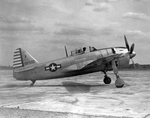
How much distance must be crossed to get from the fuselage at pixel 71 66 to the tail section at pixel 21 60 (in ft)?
1.65

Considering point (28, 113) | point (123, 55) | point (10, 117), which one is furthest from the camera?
point (123, 55)

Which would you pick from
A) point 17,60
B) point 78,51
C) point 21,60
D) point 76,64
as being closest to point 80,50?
point 78,51

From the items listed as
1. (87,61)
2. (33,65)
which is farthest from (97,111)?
(33,65)

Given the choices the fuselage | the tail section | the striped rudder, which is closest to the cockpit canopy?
the fuselage

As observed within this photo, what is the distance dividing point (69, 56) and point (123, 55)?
359cm

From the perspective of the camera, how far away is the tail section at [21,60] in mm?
14594

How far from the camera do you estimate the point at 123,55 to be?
45.4ft

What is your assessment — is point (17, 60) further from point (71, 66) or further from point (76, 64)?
point (76, 64)

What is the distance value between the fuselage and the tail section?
50cm

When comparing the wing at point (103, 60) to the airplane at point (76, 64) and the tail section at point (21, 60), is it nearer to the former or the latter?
the airplane at point (76, 64)

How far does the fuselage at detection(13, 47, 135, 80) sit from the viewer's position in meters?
14.0

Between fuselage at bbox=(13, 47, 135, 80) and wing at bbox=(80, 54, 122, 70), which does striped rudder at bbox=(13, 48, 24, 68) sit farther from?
wing at bbox=(80, 54, 122, 70)

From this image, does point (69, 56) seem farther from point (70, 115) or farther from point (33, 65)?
point (70, 115)

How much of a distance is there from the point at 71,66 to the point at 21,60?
3.50 meters
